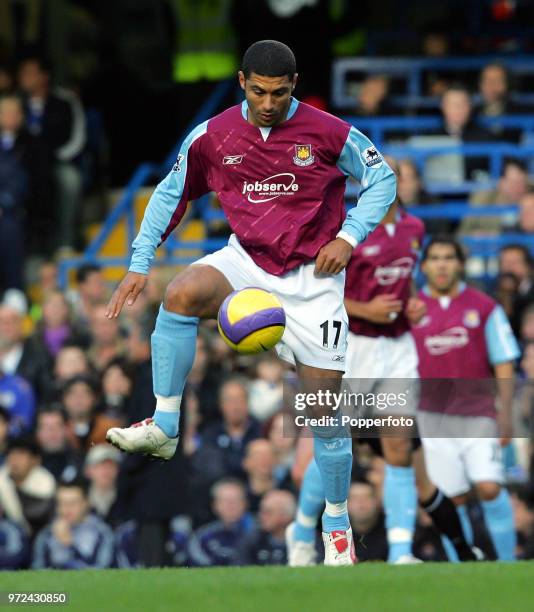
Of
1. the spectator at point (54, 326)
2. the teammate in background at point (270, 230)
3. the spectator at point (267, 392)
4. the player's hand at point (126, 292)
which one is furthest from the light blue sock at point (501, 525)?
the spectator at point (54, 326)

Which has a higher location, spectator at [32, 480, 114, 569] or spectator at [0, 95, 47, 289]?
spectator at [0, 95, 47, 289]

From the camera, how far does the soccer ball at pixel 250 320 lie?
816cm

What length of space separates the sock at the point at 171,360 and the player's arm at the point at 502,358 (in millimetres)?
2957

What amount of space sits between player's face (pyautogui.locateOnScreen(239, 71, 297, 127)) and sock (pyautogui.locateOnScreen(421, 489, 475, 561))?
10.4 feet

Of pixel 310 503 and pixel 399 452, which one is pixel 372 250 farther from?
pixel 310 503

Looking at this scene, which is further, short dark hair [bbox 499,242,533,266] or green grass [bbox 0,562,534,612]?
short dark hair [bbox 499,242,533,266]

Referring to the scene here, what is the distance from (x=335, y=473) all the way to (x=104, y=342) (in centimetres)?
522

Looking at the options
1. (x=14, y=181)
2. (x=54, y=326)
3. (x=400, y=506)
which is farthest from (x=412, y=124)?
(x=400, y=506)

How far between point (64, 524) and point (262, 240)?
439 centimetres

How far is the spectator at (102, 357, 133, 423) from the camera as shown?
12.6 metres

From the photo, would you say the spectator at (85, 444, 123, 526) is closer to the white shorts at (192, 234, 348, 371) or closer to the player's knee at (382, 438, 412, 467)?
the player's knee at (382, 438, 412, 467)

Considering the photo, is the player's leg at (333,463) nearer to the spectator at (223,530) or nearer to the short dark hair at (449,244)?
the short dark hair at (449,244)

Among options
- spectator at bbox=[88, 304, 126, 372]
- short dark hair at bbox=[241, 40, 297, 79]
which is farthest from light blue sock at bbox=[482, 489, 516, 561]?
short dark hair at bbox=[241, 40, 297, 79]

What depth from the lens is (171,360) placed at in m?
8.48
